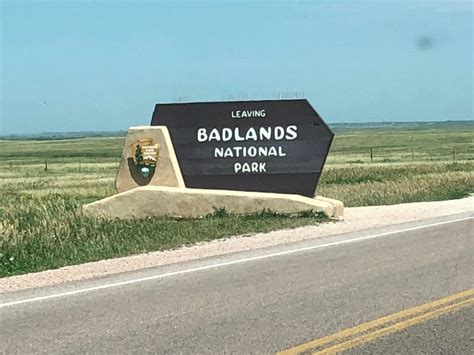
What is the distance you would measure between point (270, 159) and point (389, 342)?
40.7 ft

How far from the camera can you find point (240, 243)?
1415cm

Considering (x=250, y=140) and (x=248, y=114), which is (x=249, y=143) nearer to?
(x=250, y=140)

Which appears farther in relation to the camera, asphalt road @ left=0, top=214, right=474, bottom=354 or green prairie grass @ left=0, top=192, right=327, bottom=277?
green prairie grass @ left=0, top=192, right=327, bottom=277

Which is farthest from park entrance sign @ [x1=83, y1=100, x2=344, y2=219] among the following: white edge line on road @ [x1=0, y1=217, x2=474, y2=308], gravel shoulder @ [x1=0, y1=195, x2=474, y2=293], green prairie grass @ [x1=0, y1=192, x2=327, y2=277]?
white edge line on road @ [x1=0, y1=217, x2=474, y2=308]

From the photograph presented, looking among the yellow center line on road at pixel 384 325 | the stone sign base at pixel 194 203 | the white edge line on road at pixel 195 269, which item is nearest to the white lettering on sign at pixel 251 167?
the stone sign base at pixel 194 203

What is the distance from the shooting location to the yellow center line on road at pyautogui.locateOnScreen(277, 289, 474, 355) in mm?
6867

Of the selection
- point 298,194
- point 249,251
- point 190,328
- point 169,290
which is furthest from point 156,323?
point 298,194

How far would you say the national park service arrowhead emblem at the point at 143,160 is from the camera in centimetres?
1919

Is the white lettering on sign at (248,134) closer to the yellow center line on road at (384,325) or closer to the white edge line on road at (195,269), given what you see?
the white edge line on road at (195,269)

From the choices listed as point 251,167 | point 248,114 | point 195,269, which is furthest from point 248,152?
point 195,269

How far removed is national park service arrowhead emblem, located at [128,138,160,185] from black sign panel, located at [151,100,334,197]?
580 millimetres

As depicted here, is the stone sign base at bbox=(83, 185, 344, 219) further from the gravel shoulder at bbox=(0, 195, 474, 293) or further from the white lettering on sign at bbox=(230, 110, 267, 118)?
the white lettering on sign at bbox=(230, 110, 267, 118)

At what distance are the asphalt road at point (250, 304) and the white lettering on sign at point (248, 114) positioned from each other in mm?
6861

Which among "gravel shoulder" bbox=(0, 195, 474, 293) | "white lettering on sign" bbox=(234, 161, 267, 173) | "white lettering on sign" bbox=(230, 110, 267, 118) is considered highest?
"white lettering on sign" bbox=(230, 110, 267, 118)
